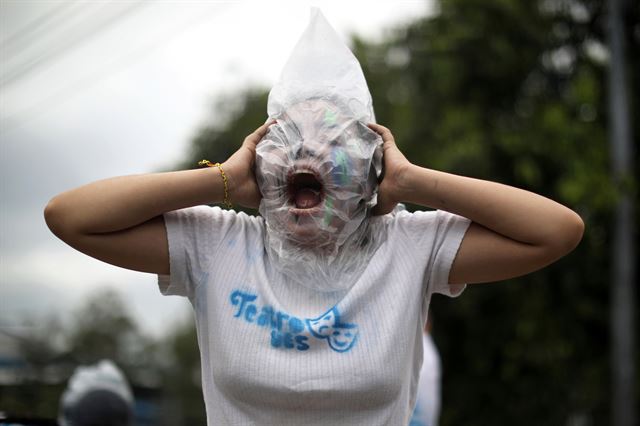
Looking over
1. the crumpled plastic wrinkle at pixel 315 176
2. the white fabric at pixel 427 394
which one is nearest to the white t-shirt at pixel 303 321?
the crumpled plastic wrinkle at pixel 315 176

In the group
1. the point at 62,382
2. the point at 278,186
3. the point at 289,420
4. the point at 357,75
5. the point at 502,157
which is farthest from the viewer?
the point at 502,157

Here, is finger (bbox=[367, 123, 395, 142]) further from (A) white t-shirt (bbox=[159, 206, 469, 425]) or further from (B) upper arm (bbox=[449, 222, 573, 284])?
(B) upper arm (bbox=[449, 222, 573, 284])

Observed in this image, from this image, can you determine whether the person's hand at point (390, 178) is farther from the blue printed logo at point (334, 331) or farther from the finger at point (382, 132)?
the blue printed logo at point (334, 331)

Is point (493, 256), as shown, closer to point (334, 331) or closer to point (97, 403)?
point (334, 331)

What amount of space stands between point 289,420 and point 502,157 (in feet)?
32.8

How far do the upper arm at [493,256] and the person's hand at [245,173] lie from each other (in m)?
0.53

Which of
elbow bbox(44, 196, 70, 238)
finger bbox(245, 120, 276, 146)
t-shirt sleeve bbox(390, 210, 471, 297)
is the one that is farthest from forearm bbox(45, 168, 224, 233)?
t-shirt sleeve bbox(390, 210, 471, 297)

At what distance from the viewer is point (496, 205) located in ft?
7.81

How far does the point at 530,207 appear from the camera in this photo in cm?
238

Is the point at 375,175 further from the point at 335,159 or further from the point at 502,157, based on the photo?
the point at 502,157

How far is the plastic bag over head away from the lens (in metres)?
2.39

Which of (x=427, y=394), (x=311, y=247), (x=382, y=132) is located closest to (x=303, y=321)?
(x=311, y=247)

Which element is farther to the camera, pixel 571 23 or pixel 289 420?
pixel 571 23

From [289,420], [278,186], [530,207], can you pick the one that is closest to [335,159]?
[278,186]
